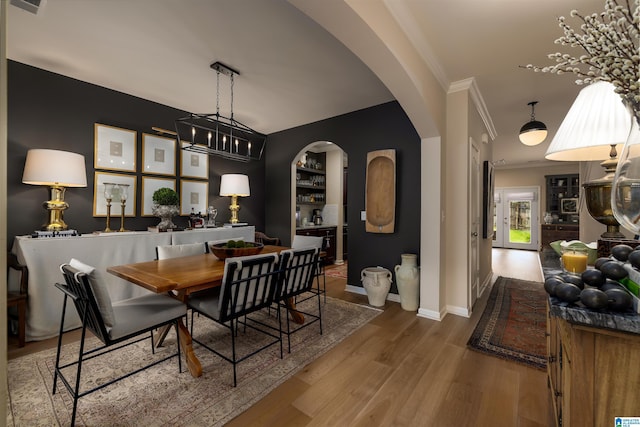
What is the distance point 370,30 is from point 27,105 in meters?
3.42

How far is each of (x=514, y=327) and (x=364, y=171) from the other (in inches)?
98.0

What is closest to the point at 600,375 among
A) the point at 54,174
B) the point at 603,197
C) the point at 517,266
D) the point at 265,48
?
the point at 603,197

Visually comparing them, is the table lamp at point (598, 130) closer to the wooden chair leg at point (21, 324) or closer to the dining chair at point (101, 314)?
the dining chair at point (101, 314)

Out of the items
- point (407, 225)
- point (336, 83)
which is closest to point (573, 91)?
point (407, 225)

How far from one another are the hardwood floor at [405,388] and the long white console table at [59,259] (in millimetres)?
200

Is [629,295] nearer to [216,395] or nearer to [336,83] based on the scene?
[216,395]

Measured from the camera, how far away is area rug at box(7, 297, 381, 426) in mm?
1535

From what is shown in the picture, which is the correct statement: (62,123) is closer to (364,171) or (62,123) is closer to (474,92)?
(364,171)

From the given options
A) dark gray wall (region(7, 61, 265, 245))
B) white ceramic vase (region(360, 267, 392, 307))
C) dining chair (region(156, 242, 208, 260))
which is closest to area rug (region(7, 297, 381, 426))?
dining chair (region(156, 242, 208, 260))

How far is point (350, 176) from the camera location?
4043 millimetres

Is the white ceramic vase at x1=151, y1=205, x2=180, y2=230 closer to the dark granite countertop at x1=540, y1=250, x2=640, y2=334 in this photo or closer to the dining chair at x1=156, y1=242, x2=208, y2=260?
the dining chair at x1=156, y1=242, x2=208, y2=260

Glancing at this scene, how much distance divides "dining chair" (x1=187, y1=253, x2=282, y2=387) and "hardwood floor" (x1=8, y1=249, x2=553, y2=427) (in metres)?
0.44

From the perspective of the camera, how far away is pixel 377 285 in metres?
3.28

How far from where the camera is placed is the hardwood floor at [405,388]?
155 centimetres
